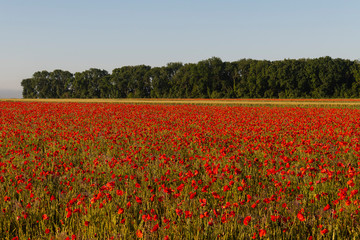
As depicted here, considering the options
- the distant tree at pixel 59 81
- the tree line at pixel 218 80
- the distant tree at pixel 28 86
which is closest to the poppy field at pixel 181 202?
the tree line at pixel 218 80

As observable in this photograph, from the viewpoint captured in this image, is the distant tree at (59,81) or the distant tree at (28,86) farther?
the distant tree at (28,86)

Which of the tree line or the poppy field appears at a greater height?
the tree line

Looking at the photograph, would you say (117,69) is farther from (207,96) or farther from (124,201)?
(124,201)

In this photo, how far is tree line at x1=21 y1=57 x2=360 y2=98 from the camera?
8094 centimetres

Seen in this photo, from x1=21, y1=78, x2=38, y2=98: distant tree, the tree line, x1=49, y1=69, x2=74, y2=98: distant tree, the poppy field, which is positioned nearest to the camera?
the poppy field

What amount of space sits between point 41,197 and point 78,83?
390 ft

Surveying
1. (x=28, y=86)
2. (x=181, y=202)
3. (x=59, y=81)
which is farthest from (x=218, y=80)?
(x=181, y=202)

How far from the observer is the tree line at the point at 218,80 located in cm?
8094

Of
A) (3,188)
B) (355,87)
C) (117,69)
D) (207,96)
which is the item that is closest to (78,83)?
(117,69)

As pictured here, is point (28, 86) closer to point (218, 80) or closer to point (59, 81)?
point (59, 81)

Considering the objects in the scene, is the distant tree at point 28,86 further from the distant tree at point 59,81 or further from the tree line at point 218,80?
the distant tree at point 59,81

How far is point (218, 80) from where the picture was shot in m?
96.4

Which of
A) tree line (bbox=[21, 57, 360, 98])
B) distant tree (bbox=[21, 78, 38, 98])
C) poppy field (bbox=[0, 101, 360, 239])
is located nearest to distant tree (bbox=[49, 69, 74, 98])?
tree line (bbox=[21, 57, 360, 98])

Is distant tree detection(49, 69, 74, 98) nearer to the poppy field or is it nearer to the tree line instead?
the tree line
